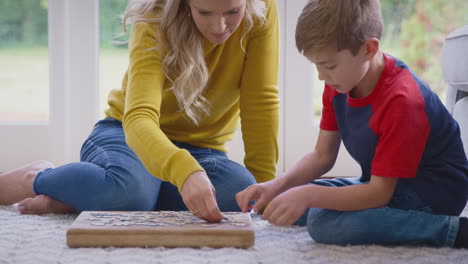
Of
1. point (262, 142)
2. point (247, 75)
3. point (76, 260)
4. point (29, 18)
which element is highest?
point (29, 18)

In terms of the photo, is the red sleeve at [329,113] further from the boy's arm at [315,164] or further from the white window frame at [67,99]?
the white window frame at [67,99]

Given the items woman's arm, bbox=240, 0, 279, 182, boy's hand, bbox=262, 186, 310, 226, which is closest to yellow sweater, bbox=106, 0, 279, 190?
woman's arm, bbox=240, 0, 279, 182

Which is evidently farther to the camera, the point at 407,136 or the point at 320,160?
the point at 320,160

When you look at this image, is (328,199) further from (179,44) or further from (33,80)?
(33,80)

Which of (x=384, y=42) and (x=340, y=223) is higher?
(x=384, y=42)

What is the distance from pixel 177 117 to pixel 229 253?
0.52m

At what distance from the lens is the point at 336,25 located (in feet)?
3.47

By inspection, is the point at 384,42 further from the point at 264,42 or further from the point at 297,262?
the point at 297,262

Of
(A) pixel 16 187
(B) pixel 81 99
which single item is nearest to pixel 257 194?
(A) pixel 16 187

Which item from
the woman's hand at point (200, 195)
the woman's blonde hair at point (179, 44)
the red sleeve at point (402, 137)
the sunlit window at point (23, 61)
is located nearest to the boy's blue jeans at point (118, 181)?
the woman's blonde hair at point (179, 44)

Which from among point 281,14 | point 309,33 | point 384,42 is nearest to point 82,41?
point 281,14

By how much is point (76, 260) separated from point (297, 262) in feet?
1.20

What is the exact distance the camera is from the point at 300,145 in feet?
7.21

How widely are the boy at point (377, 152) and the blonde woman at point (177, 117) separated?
0.21 m
